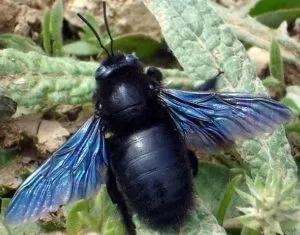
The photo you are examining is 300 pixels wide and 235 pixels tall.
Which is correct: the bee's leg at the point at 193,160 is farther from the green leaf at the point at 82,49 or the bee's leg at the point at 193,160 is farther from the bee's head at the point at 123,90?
the green leaf at the point at 82,49

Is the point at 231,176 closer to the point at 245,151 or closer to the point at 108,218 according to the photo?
the point at 245,151

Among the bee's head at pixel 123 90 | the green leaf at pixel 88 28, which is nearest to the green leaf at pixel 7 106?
the bee's head at pixel 123 90

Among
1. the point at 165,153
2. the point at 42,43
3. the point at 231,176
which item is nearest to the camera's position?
the point at 165,153

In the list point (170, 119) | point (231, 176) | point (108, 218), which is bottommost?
point (231, 176)

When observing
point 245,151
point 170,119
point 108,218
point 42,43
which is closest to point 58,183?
point 108,218

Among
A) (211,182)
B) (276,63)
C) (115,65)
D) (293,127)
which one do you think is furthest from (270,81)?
(115,65)

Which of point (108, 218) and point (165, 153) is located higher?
point (165, 153)

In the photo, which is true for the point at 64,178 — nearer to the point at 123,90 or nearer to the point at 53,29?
the point at 123,90
